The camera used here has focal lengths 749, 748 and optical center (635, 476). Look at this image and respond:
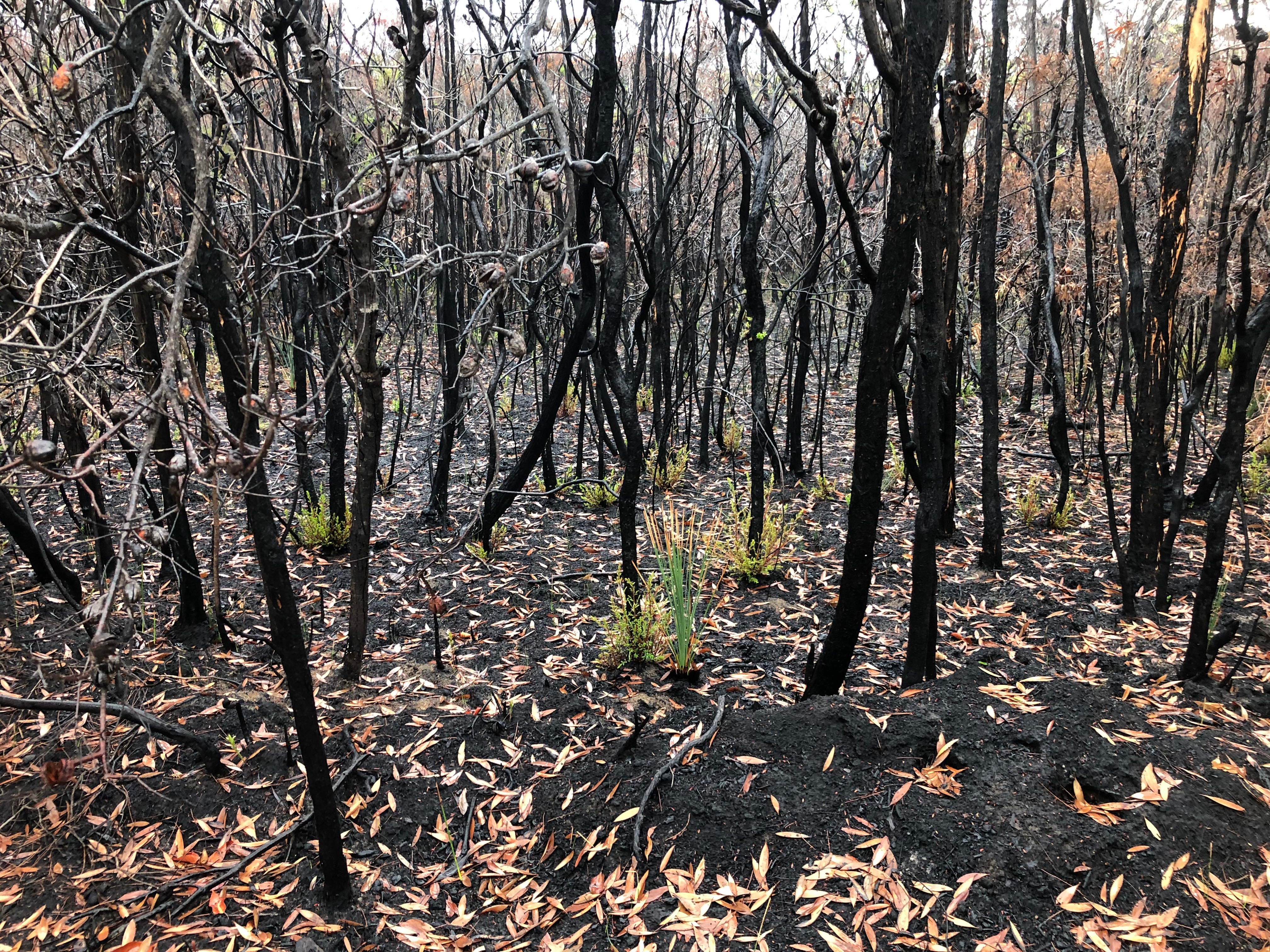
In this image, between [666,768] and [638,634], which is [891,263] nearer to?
[666,768]

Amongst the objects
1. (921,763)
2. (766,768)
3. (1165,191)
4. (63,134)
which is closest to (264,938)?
(766,768)

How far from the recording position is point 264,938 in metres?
2.04

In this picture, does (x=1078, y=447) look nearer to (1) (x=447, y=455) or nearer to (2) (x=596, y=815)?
(1) (x=447, y=455)

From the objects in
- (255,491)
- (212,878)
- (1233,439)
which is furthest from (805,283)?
(212,878)

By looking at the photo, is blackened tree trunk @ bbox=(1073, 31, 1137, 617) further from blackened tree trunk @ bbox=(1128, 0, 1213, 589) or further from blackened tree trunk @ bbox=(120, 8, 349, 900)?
blackened tree trunk @ bbox=(120, 8, 349, 900)

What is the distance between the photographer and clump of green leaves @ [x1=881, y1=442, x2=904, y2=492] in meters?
5.43

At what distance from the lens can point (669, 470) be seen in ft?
18.5

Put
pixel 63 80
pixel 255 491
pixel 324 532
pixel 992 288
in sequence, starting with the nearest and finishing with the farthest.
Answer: pixel 63 80, pixel 255 491, pixel 992 288, pixel 324 532

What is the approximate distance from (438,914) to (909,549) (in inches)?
129

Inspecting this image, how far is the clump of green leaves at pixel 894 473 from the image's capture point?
5434 mm

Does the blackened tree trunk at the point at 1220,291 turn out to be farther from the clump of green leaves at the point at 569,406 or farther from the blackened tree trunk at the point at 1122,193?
the clump of green leaves at the point at 569,406

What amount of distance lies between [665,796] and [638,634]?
1033 mm

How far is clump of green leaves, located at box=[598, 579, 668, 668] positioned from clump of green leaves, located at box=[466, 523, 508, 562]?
1.37 metres

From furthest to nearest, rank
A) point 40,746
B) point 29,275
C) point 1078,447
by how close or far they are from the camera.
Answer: point 1078,447, point 29,275, point 40,746
